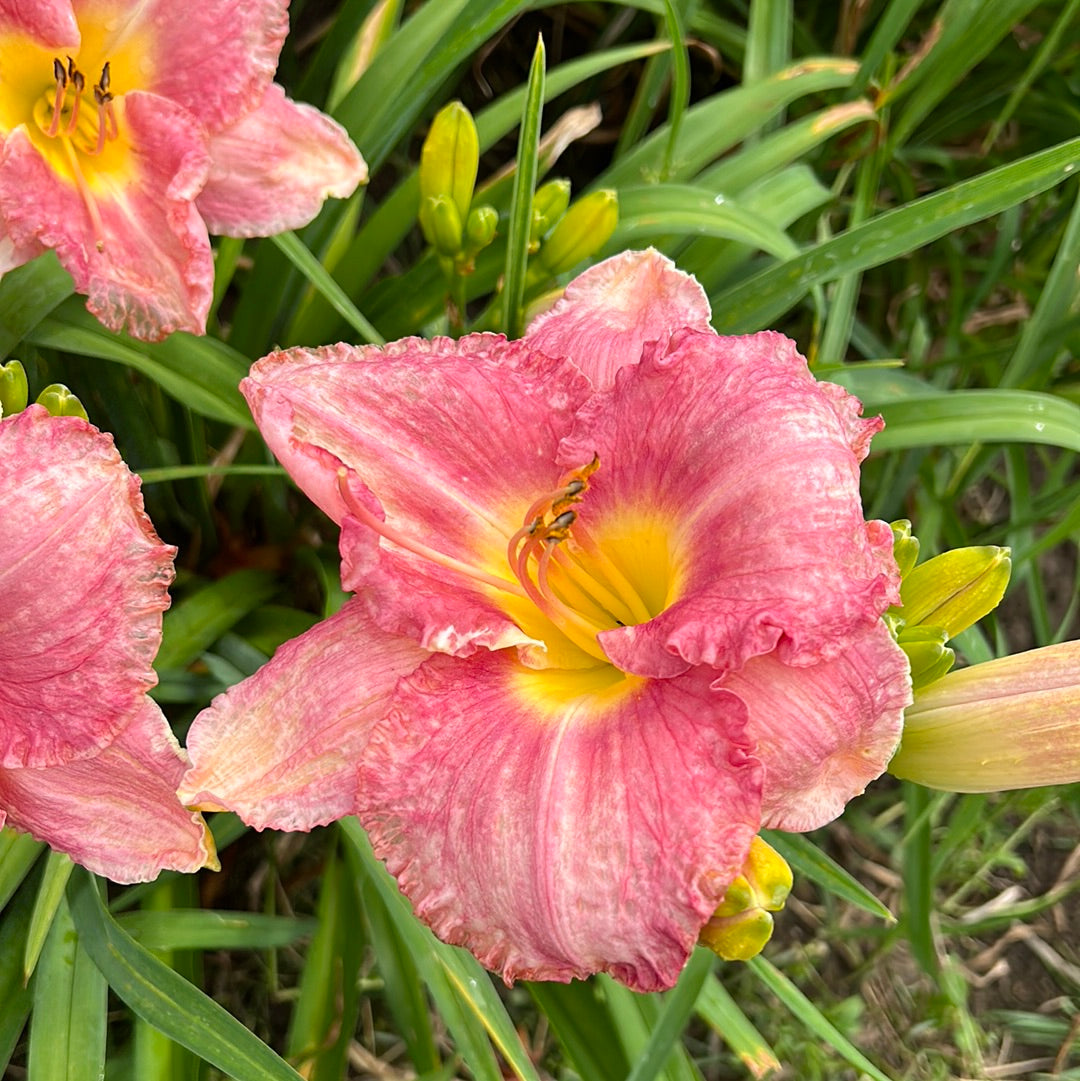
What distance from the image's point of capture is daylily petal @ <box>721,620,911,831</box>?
0.65m

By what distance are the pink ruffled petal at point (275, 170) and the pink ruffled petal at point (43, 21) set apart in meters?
0.14

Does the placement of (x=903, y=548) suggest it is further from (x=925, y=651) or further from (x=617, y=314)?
(x=617, y=314)

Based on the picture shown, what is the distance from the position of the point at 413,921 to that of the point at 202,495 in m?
0.50

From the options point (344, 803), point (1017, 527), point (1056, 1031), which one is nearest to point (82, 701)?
point (344, 803)

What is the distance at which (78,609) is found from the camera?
0.65 meters

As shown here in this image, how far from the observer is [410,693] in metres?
0.67

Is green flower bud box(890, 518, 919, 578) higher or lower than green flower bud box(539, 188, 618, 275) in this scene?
lower

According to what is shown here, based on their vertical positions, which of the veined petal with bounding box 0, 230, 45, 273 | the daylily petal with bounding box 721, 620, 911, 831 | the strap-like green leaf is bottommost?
the strap-like green leaf

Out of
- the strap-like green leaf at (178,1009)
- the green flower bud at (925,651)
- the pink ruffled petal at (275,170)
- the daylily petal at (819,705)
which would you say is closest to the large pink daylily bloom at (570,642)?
the daylily petal at (819,705)

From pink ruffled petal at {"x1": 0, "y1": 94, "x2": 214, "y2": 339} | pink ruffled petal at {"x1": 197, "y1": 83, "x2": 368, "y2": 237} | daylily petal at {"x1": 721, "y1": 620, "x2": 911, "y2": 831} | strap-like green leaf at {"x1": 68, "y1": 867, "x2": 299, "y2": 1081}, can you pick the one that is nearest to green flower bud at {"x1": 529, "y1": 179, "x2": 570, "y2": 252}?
pink ruffled petal at {"x1": 197, "y1": 83, "x2": 368, "y2": 237}

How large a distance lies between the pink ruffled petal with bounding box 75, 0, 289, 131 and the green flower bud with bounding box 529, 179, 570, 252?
9.8 inches

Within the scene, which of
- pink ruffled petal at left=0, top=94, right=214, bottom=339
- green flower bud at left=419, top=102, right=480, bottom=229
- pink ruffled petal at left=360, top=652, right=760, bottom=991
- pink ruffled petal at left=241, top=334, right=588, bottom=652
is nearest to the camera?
pink ruffled petal at left=360, top=652, right=760, bottom=991

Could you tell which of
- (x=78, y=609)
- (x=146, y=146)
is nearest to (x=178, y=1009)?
(x=78, y=609)

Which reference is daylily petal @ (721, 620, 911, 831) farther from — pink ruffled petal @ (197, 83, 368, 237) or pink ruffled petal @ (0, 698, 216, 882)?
pink ruffled petal @ (197, 83, 368, 237)
